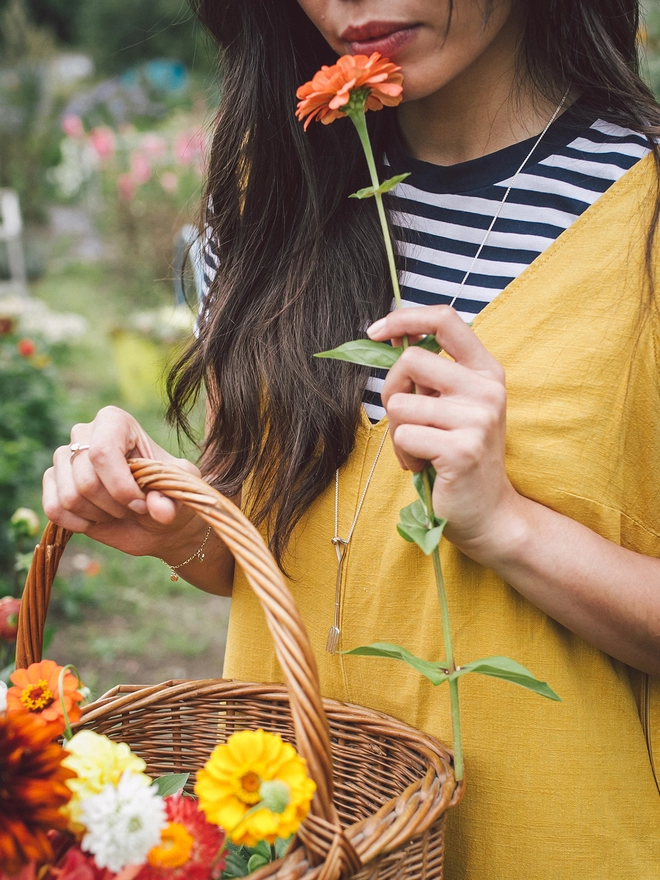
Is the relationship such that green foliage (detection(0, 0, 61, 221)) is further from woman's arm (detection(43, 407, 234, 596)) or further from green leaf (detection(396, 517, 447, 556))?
green leaf (detection(396, 517, 447, 556))

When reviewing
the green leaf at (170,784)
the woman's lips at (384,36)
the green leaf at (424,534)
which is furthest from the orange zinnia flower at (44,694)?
the woman's lips at (384,36)

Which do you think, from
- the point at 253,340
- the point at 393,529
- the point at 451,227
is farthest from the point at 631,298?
the point at 253,340

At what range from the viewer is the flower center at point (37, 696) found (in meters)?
0.88

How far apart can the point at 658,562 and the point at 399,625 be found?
0.30m

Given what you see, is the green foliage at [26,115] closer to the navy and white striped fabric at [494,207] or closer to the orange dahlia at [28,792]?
the navy and white striped fabric at [494,207]

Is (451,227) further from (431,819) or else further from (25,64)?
(25,64)

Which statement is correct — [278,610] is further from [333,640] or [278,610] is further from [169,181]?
[169,181]

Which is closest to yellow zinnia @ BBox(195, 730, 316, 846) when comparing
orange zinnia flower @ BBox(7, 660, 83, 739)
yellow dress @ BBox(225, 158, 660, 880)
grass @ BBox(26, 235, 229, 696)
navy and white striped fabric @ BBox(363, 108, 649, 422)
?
orange zinnia flower @ BBox(7, 660, 83, 739)

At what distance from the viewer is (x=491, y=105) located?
110 centimetres

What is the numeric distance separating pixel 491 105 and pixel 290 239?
1.06 feet

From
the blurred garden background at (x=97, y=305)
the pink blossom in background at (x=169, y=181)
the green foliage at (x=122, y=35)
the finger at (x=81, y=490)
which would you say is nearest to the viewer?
the finger at (x=81, y=490)

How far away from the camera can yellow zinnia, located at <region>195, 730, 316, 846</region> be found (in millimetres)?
688

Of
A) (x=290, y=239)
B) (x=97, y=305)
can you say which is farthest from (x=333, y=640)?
(x=97, y=305)

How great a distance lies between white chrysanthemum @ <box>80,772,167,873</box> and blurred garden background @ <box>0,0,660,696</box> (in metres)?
0.84
